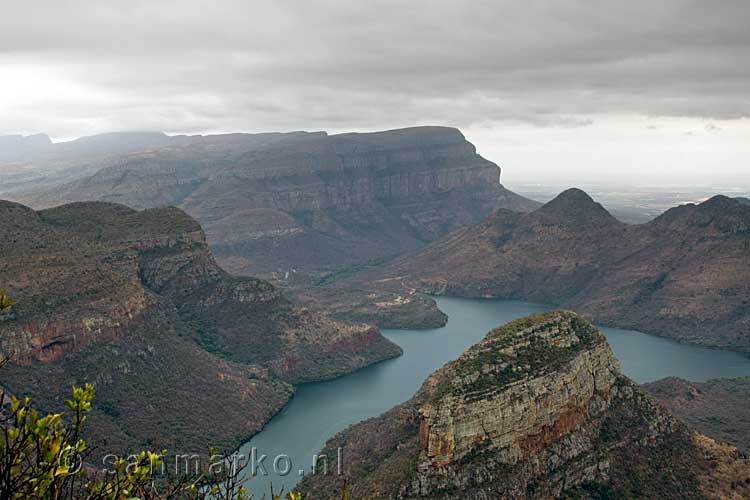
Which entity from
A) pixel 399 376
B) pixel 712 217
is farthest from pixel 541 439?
pixel 712 217

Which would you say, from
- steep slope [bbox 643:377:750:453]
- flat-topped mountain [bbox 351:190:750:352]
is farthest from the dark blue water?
steep slope [bbox 643:377:750:453]

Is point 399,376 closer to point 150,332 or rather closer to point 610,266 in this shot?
point 150,332

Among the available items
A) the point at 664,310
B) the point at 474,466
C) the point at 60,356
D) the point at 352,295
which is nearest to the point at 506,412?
the point at 474,466

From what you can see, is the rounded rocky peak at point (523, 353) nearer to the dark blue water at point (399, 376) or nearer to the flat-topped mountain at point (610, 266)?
the dark blue water at point (399, 376)

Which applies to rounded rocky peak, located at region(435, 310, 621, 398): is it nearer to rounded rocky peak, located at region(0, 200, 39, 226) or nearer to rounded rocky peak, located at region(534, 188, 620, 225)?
rounded rocky peak, located at region(0, 200, 39, 226)

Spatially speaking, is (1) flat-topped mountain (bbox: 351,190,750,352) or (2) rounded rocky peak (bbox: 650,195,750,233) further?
(2) rounded rocky peak (bbox: 650,195,750,233)
